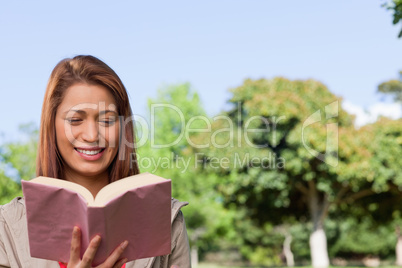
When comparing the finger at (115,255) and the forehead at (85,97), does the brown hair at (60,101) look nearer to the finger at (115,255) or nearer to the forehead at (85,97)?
the forehead at (85,97)

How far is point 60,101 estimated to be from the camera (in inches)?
82.4

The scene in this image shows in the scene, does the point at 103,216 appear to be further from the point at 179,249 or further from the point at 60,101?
the point at 60,101

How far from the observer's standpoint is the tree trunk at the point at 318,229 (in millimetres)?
20328

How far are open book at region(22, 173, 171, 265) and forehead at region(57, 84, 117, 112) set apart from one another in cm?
38

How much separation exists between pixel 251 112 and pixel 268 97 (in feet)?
2.94

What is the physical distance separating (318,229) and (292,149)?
3481 mm

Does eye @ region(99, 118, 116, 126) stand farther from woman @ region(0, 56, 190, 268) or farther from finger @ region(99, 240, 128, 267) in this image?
finger @ region(99, 240, 128, 267)

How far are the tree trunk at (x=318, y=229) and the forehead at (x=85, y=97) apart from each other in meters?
19.3

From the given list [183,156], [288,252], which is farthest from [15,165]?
[288,252]

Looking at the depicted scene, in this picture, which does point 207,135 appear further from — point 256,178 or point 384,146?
point 384,146

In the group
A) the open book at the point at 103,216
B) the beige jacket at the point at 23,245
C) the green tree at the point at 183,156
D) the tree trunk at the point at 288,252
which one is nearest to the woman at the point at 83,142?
the beige jacket at the point at 23,245

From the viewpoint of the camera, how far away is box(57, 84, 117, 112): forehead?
205cm

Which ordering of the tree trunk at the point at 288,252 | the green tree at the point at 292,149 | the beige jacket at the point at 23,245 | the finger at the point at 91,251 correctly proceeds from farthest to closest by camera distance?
1. the tree trunk at the point at 288,252
2. the green tree at the point at 292,149
3. the beige jacket at the point at 23,245
4. the finger at the point at 91,251

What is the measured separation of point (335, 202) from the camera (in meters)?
20.9
